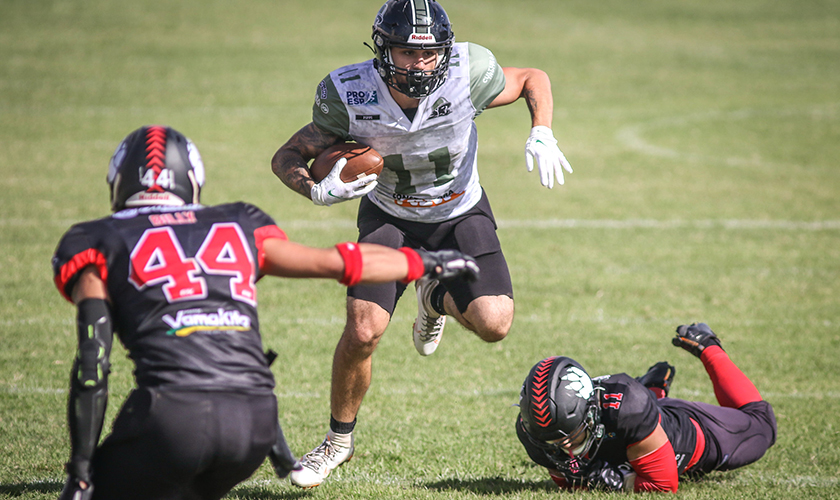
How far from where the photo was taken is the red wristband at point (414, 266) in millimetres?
3234

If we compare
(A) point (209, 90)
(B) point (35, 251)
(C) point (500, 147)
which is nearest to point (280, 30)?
(A) point (209, 90)

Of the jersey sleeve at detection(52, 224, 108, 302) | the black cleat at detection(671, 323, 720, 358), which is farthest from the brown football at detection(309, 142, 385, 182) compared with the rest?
the black cleat at detection(671, 323, 720, 358)

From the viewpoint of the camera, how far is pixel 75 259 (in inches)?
108

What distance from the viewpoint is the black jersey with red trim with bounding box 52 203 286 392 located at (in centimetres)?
277

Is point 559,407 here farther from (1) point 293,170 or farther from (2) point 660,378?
(1) point 293,170

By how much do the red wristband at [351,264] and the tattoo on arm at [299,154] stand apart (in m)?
1.70

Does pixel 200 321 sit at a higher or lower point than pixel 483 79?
lower

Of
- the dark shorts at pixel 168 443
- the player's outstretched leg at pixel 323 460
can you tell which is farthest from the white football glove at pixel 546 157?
the dark shorts at pixel 168 443

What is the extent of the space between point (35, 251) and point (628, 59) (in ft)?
57.7

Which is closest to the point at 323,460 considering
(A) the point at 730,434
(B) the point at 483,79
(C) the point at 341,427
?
(C) the point at 341,427

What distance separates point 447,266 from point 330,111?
1967mm

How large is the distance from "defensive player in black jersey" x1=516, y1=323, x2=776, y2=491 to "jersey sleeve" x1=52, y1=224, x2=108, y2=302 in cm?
229

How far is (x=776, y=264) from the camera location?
9.05 meters

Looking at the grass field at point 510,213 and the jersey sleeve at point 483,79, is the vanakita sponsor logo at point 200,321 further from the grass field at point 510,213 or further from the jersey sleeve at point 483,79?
the jersey sleeve at point 483,79
